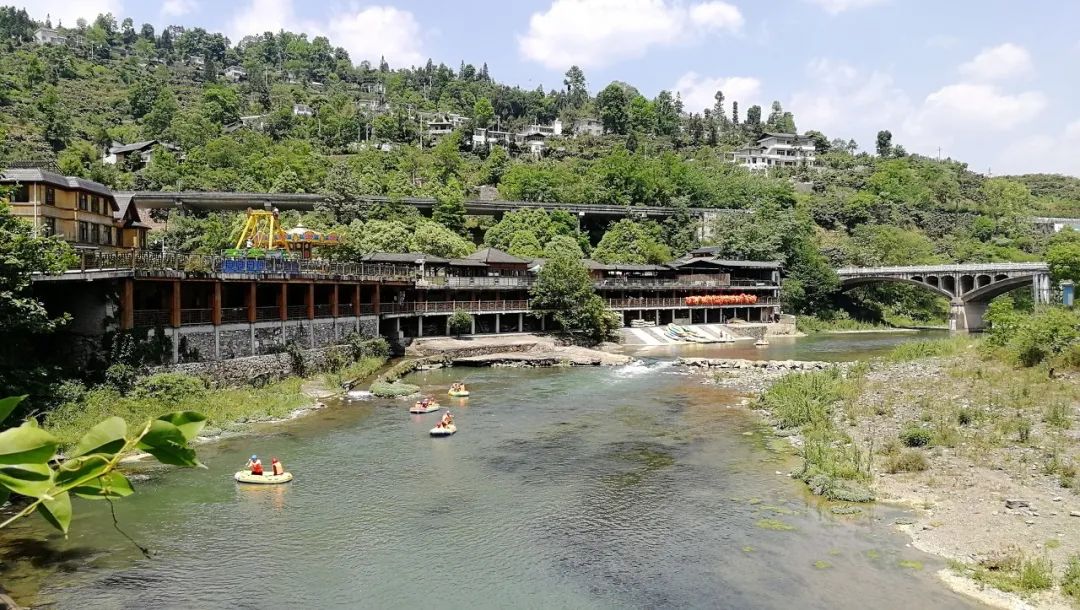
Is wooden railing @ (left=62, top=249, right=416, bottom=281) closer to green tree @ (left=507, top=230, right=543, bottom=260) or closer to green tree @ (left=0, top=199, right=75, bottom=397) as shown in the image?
green tree @ (left=0, top=199, right=75, bottom=397)

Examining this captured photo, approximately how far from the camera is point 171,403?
3641cm

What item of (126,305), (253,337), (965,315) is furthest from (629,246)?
(126,305)

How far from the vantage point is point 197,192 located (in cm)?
9919

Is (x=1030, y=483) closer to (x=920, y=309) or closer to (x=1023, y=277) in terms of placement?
(x=1023, y=277)

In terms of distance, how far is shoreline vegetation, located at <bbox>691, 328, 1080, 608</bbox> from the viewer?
65.9 ft

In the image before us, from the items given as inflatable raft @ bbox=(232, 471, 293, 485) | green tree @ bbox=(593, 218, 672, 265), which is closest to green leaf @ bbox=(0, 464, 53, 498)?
inflatable raft @ bbox=(232, 471, 293, 485)

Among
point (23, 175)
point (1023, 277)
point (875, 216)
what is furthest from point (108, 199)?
point (875, 216)

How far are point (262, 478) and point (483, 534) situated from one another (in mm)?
10196

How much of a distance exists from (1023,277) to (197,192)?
10884 centimetres

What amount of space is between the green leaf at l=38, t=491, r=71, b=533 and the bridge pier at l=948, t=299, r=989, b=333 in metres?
108

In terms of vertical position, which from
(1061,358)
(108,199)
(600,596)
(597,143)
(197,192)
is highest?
(597,143)

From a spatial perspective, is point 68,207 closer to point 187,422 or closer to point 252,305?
point 252,305

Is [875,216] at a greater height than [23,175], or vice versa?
[875,216]

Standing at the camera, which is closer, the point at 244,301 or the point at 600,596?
the point at 600,596
